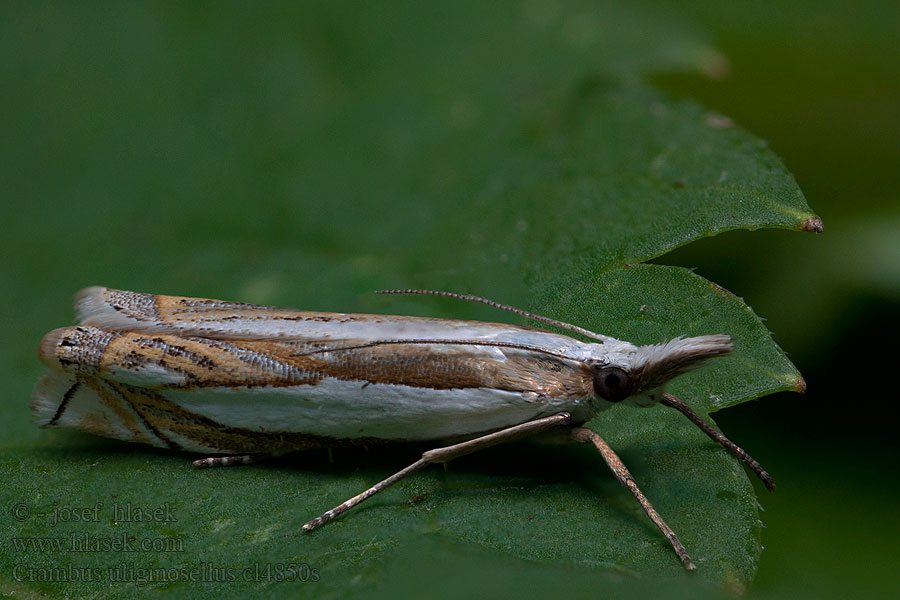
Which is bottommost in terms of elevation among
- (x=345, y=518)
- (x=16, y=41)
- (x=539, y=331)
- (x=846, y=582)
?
(x=846, y=582)

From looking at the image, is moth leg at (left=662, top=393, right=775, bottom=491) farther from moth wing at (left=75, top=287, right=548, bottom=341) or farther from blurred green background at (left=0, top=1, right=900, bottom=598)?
moth wing at (left=75, top=287, right=548, bottom=341)

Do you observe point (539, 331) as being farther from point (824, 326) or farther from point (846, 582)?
point (824, 326)

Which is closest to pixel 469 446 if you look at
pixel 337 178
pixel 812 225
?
pixel 812 225

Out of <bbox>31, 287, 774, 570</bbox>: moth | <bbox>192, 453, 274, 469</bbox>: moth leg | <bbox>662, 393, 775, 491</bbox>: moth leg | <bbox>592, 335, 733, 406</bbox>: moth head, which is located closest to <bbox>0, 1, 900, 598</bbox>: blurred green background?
<bbox>662, 393, 775, 491</bbox>: moth leg

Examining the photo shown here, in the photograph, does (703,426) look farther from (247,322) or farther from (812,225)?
(247,322)

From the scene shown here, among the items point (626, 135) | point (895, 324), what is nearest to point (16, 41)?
point (626, 135)
